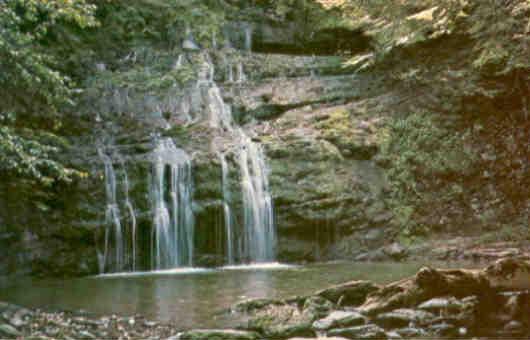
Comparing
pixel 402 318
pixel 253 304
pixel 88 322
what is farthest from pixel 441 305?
pixel 88 322

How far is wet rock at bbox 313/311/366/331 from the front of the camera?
6805 millimetres

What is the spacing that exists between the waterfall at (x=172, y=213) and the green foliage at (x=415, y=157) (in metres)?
5.10

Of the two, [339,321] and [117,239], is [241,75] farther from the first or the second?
[339,321]

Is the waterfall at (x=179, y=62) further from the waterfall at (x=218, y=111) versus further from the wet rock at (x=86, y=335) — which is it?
the wet rock at (x=86, y=335)

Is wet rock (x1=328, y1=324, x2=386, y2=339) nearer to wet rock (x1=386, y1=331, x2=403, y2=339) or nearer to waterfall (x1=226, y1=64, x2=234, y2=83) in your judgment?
wet rock (x1=386, y1=331, x2=403, y2=339)

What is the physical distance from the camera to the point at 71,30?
19156 mm

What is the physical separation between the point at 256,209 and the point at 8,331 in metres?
8.80

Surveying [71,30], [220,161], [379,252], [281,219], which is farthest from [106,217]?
[71,30]

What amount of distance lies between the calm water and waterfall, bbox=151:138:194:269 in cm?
72

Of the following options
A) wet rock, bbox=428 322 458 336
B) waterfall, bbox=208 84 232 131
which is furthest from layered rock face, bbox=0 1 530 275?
wet rock, bbox=428 322 458 336

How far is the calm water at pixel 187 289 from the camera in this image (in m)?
8.52

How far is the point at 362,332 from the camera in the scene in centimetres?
658

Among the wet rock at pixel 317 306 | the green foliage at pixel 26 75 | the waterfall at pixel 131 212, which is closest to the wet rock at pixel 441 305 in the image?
the wet rock at pixel 317 306

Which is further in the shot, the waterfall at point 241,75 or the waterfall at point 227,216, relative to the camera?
the waterfall at point 241,75
